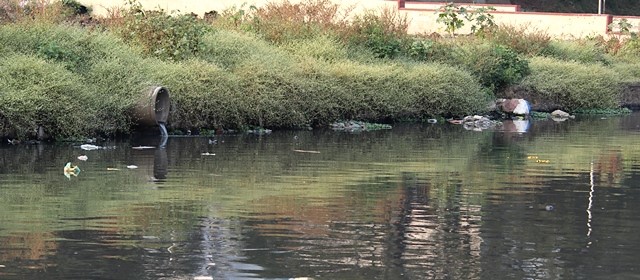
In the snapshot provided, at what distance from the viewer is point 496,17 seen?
4684 cm

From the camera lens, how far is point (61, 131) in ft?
73.1

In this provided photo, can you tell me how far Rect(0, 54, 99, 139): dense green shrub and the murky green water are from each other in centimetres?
60

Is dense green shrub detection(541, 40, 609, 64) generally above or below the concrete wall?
below

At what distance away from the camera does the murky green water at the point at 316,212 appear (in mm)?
10930

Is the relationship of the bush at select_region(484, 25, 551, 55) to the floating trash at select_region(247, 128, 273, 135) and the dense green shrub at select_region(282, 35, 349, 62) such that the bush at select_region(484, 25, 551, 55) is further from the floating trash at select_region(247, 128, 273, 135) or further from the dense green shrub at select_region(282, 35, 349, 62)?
the floating trash at select_region(247, 128, 273, 135)

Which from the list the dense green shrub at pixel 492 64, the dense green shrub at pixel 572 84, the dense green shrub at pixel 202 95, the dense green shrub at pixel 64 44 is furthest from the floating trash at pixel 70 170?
the dense green shrub at pixel 572 84

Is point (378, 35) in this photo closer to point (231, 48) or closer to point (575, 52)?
point (231, 48)

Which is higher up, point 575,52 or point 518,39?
point 518,39

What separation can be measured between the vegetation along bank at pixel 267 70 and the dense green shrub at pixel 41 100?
0.03 m

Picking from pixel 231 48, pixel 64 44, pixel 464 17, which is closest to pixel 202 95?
pixel 64 44

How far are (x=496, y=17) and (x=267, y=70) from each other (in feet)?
69.2

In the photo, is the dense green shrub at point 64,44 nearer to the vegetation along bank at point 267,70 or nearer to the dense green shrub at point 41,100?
the vegetation along bank at point 267,70

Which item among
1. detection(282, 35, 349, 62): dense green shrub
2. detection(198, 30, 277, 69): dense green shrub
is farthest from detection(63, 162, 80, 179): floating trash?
detection(282, 35, 349, 62): dense green shrub

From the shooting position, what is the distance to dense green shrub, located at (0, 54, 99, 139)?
21.4 meters
